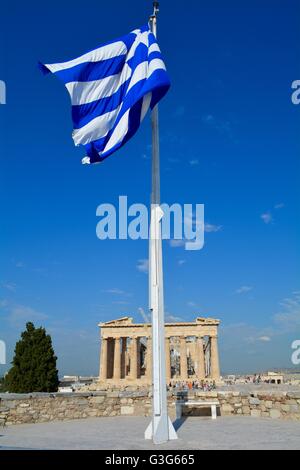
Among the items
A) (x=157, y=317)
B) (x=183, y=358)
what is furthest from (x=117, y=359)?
(x=157, y=317)

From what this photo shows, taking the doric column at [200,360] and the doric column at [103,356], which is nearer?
the doric column at [200,360]

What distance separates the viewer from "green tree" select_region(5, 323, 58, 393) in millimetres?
27953

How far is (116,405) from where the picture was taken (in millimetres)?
13227

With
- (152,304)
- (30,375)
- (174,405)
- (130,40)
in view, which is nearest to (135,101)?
(130,40)

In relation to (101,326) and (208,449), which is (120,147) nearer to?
(208,449)

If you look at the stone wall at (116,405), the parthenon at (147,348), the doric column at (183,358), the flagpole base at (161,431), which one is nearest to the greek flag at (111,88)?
the flagpole base at (161,431)

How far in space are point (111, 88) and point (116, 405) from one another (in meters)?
9.74

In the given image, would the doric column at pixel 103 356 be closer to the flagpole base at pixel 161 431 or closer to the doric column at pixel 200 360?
the doric column at pixel 200 360

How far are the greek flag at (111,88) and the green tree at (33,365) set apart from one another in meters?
22.8

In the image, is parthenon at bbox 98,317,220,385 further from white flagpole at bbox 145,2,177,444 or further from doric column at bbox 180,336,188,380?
white flagpole at bbox 145,2,177,444

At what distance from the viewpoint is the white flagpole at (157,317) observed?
8117mm

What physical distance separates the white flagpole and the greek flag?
82 centimetres

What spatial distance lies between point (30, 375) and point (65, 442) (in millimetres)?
21604

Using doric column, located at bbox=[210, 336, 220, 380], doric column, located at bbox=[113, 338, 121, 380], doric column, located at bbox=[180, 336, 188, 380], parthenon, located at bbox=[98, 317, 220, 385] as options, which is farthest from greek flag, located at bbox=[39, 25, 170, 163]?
doric column, located at bbox=[113, 338, 121, 380]
